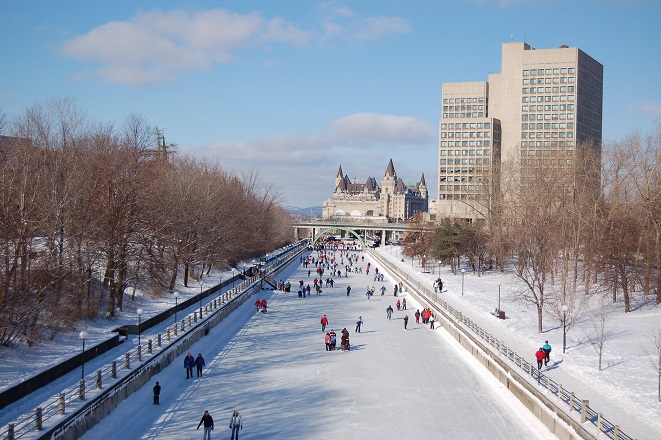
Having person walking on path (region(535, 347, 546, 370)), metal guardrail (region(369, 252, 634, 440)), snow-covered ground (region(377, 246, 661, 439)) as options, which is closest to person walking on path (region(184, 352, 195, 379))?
metal guardrail (region(369, 252, 634, 440))

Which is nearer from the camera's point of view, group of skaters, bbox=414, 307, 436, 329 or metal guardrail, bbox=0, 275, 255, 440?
metal guardrail, bbox=0, 275, 255, 440

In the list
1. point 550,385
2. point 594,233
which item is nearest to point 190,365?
point 550,385

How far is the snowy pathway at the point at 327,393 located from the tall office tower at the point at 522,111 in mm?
72418

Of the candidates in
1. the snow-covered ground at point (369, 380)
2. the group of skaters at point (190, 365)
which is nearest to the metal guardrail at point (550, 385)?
the snow-covered ground at point (369, 380)

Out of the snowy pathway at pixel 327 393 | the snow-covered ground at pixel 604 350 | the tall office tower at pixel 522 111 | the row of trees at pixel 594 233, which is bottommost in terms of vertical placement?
the snowy pathway at pixel 327 393

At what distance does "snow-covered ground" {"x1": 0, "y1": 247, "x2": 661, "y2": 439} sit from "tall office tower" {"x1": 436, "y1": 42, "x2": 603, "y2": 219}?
2763 inches

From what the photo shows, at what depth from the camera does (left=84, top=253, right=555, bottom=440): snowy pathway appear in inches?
704

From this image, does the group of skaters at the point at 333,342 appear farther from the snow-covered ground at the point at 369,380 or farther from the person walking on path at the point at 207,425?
the person walking on path at the point at 207,425

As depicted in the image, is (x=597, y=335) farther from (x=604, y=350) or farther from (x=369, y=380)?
(x=369, y=380)

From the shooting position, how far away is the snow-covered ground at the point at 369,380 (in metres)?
18.0

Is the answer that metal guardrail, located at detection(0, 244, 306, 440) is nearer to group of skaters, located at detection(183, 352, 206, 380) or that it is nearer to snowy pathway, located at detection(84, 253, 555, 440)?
snowy pathway, located at detection(84, 253, 555, 440)

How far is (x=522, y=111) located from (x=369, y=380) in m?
92.7

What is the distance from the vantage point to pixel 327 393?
71.2 ft

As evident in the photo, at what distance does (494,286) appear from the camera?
164ft
